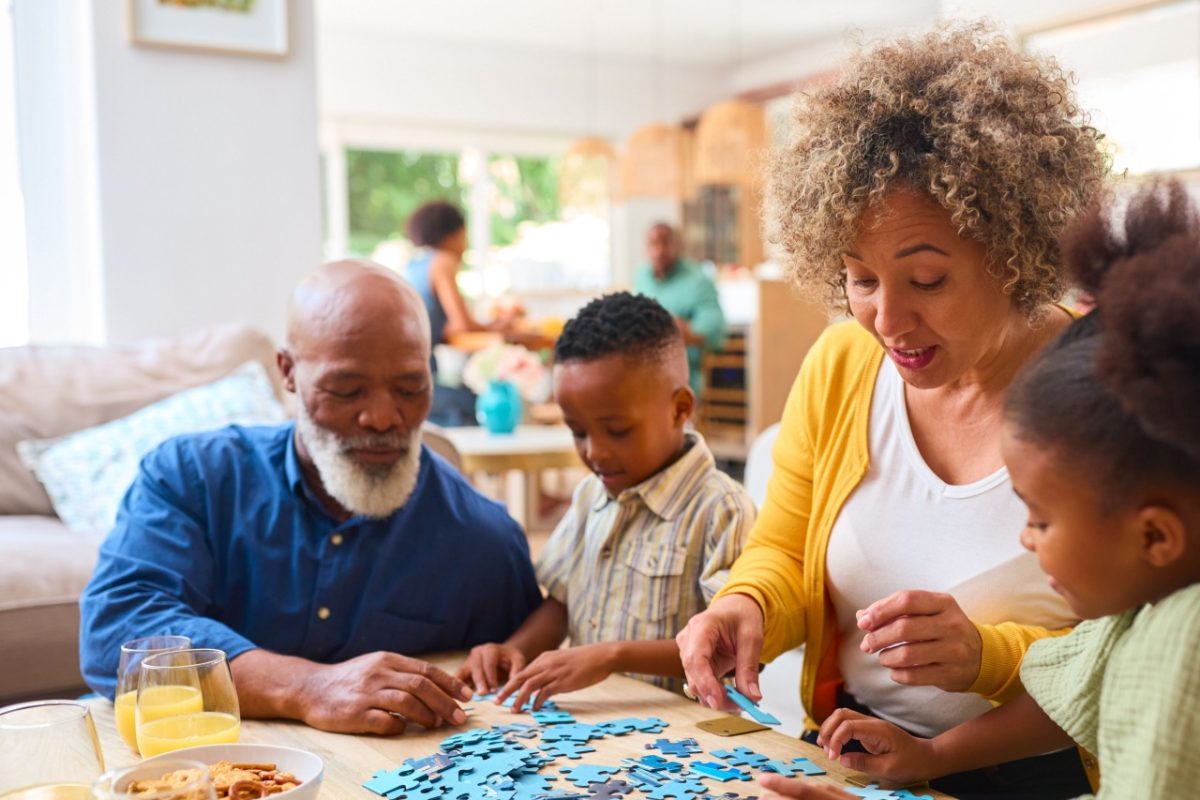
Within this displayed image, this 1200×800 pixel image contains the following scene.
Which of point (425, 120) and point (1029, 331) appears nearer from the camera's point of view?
point (1029, 331)

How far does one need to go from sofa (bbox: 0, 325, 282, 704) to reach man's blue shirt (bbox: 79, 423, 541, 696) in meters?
1.03

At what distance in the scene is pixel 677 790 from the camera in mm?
1162

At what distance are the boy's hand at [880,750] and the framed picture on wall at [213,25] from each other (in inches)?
134

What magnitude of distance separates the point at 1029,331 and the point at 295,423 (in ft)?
3.74

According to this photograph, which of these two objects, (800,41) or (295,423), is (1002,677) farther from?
(800,41)

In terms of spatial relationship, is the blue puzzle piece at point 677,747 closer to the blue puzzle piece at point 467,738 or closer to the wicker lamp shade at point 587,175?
the blue puzzle piece at point 467,738

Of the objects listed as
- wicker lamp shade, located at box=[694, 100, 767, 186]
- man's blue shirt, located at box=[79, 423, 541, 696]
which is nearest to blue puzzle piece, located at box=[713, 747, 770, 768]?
man's blue shirt, located at box=[79, 423, 541, 696]

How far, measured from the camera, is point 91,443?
3182 millimetres

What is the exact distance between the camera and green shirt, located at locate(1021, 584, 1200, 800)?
0.80m

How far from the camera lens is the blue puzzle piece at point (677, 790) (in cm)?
115

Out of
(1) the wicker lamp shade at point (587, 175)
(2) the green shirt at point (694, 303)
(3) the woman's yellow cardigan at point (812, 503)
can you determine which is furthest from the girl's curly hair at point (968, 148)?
(1) the wicker lamp shade at point (587, 175)

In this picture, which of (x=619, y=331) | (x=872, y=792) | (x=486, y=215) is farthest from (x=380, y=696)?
(x=486, y=215)

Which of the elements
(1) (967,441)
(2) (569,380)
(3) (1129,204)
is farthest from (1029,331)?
(2) (569,380)

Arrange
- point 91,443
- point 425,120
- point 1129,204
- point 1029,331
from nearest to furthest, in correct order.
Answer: point 1129,204
point 1029,331
point 91,443
point 425,120
